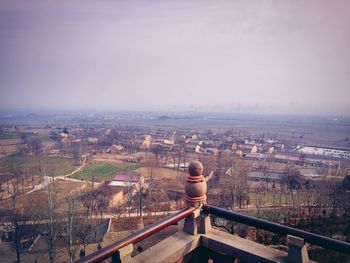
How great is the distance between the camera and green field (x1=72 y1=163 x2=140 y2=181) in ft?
113

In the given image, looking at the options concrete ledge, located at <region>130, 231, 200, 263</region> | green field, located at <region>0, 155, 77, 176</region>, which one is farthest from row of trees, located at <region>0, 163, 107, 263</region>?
concrete ledge, located at <region>130, 231, 200, 263</region>

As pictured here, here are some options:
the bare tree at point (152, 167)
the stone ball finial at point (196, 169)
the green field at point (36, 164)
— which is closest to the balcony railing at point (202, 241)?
the stone ball finial at point (196, 169)

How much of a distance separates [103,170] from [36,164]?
34.5 ft

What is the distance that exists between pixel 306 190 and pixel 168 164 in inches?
763

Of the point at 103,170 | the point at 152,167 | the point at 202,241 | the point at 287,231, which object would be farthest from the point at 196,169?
the point at 103,170

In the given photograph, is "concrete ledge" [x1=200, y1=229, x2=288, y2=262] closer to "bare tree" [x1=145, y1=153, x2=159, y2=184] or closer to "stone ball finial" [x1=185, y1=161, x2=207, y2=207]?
"stone ball finial" [x1=185, y1=161, x2=207, y2=207]

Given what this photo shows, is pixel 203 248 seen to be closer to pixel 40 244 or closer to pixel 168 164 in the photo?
pixel 40 244

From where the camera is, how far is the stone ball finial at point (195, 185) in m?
2.73

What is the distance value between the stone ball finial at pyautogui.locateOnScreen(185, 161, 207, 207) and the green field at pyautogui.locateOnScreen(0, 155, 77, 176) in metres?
36.7

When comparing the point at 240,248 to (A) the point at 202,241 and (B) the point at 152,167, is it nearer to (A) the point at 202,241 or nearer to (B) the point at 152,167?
(A) the point at 202,241

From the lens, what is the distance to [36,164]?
40.2 m

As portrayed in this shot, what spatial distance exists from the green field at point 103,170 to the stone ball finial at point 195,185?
32.2 meters

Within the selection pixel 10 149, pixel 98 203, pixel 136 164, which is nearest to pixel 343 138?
pixel 136 164

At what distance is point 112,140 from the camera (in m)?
63.3
